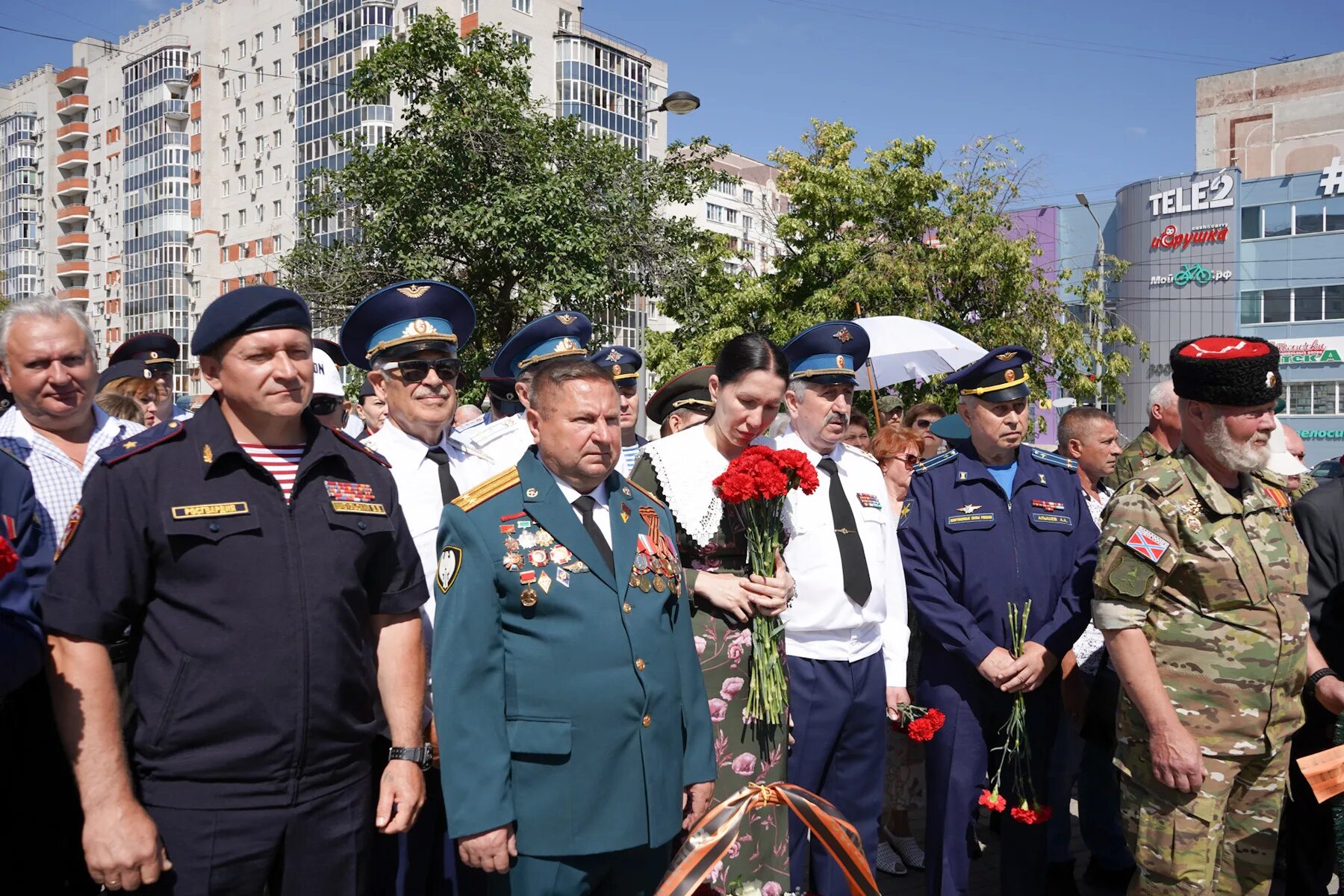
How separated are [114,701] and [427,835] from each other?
137cm

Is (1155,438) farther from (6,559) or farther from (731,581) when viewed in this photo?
(6,559)

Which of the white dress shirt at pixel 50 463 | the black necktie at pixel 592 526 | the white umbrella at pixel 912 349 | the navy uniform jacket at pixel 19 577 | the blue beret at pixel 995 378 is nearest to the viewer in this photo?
the navy uniform jacket at pixel 19 577

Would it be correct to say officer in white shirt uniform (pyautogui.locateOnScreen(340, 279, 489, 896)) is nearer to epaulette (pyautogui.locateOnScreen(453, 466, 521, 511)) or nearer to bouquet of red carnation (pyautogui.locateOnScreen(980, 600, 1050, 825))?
epaulette (pyautogui.locateOnScreen(453, 466, 521, 511))

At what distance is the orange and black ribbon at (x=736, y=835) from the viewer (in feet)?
8.63

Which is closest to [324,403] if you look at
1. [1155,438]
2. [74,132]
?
[1155,438]

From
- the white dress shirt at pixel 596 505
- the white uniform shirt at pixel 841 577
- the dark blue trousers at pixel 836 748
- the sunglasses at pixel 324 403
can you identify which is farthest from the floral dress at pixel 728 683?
the sunglasses at pixel 324 403

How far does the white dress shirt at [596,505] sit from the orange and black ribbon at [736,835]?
0.85m

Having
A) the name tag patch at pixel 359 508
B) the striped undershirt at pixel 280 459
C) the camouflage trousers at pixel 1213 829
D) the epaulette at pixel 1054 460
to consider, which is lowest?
the camouflage trousers at pixel 1213 829

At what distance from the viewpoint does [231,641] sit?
106 inches

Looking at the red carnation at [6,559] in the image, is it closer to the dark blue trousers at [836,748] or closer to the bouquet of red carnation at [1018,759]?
the dark blue trousers at [836,748]

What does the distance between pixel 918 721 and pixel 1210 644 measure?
1220 millimetres

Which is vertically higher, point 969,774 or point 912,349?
point 912,349

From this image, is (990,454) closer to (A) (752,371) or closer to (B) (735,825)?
(A) (752,371)

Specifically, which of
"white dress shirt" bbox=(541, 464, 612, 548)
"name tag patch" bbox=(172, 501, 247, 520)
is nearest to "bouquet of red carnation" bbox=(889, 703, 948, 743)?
"white dress shirt" bbox=(541, 464, 612, 548)
